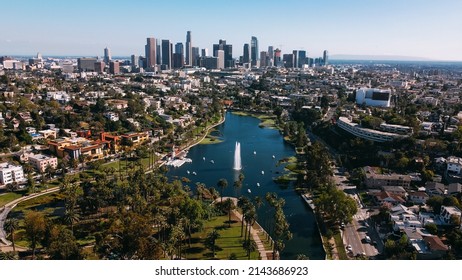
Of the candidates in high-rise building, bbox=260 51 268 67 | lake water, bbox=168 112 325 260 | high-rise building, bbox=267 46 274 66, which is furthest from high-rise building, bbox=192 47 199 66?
lake water, bbox=168 112 325 260

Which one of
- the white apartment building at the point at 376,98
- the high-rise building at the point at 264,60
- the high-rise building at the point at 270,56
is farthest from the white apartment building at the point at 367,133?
the high-rise building at the point at 270,56

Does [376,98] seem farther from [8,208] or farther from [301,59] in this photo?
[301,59]

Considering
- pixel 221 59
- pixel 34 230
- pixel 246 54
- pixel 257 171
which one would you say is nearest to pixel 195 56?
pixel 221 59

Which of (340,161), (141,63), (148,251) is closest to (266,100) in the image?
(340,161)

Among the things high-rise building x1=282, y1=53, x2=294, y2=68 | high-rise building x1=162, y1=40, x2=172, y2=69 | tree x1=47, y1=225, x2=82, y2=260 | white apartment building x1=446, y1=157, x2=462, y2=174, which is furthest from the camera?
high-rise building x1=282, y1=53, x2=294, y2=68

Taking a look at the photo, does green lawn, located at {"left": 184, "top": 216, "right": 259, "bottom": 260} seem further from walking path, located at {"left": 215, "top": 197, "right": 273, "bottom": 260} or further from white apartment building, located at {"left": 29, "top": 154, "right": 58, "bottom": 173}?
white apartment building, located at {"left": 29, "top": 154, "right": 58, "bottom": 173}
